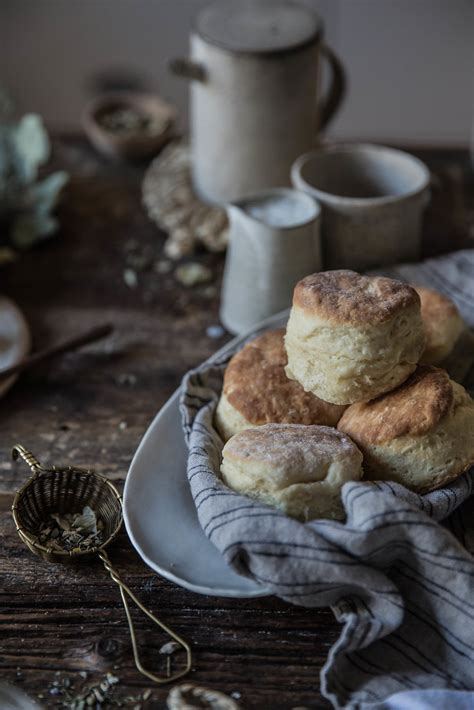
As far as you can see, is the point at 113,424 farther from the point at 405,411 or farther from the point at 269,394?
the point at 405,411

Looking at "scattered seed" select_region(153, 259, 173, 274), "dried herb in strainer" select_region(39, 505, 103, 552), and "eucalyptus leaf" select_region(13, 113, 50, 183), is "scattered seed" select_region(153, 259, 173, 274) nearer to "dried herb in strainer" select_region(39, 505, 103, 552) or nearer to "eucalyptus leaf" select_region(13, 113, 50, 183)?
"eucalyptus leaf" select_region(13, 113, 50, 183)

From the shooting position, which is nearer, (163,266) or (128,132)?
(163,266)

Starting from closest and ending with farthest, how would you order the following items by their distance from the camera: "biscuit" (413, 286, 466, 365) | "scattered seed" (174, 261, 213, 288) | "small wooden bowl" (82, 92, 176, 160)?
1. "biscuit" (413, 286, 466, 365)
2. "scattered seed" (174, 261, 213, 288)
3. "small wooden bowl" (82, 92, 176, 160)

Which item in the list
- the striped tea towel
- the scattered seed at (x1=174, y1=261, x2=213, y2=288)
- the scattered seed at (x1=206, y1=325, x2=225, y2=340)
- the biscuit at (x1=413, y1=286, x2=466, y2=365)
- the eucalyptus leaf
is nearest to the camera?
the striped tea towel

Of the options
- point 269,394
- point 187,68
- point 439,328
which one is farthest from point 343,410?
point 187,68

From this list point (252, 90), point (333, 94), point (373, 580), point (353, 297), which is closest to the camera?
point (373, 580)

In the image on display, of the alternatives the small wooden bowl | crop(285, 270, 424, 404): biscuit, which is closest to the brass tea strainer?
crop(285, 270, 424, 404): biscuit

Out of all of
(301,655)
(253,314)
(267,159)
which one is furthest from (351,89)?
(301,655)
